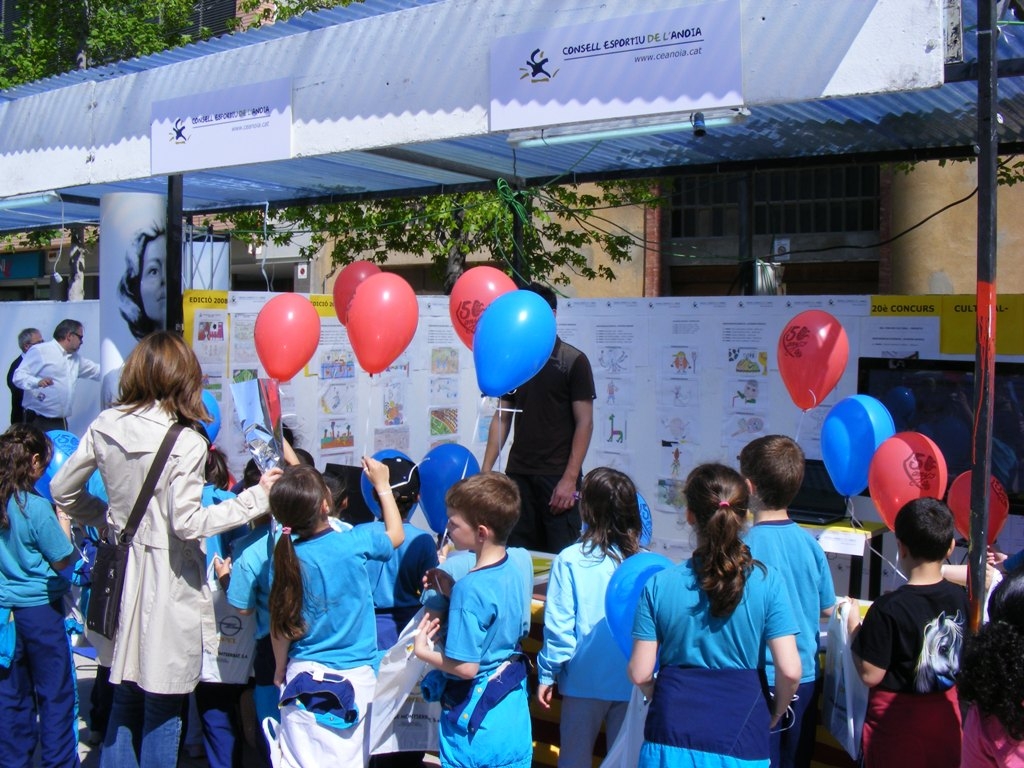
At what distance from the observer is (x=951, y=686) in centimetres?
302

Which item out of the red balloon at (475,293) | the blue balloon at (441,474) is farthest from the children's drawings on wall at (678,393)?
the blue balloon at (441,474)

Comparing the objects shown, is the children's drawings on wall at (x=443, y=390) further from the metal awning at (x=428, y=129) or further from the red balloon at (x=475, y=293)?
the red balloon at (x=475, y=293)

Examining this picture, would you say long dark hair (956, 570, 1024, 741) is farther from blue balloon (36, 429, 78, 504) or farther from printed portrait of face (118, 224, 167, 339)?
printed portrait of face (118, 224, 167, 339)

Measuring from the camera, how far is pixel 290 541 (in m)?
3.34

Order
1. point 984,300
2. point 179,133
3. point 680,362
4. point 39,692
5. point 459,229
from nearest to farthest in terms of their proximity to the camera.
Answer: point 984,300, point 39,692, point 179,133, point 680,362, point 459,229

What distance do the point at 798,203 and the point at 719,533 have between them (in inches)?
494

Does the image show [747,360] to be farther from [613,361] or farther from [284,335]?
[284,335]

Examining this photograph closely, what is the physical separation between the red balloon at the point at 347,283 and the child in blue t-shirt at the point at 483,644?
3.28 metres

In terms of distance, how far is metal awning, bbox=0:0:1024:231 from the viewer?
4.68 metres

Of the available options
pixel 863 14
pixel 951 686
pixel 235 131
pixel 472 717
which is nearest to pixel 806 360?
pixel 863 14

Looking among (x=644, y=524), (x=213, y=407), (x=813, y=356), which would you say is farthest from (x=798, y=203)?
(x=644, y=524)

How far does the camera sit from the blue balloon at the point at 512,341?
14.5 ft

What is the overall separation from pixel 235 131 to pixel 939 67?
12.3 feet

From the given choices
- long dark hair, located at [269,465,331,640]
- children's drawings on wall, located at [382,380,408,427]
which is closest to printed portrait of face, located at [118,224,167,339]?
children's drawings on wall, located at [382,380,408,427]
